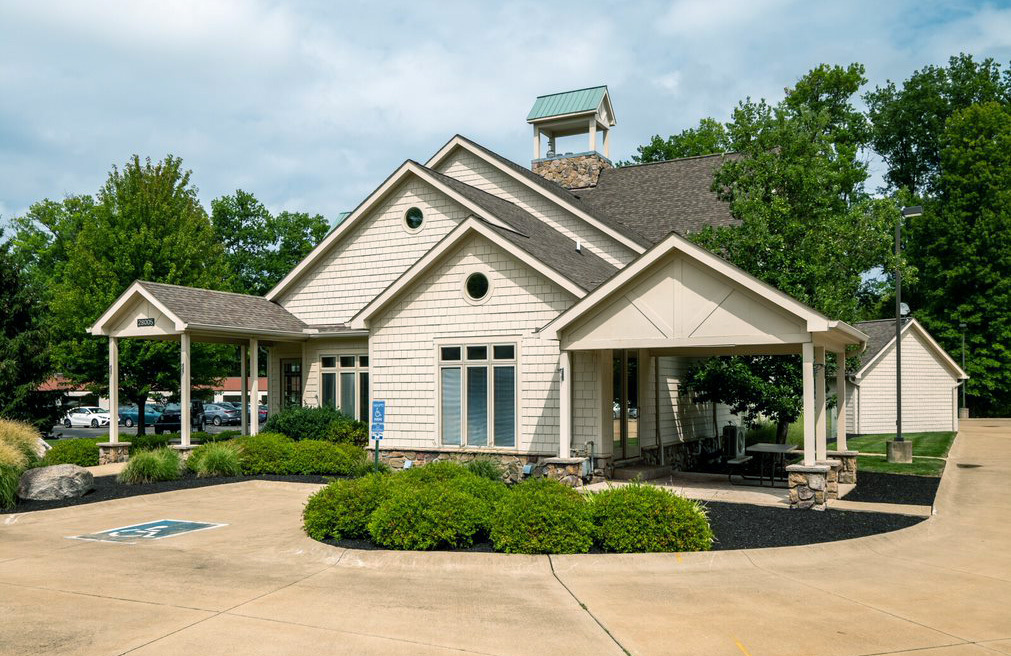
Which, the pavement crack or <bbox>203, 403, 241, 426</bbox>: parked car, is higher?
the pavement crack

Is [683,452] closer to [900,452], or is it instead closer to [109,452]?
[900,452]

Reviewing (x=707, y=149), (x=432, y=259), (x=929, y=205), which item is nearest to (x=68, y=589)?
(x=432, y=259)

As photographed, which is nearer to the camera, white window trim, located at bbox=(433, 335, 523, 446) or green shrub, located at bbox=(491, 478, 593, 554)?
green shrub, located at bbox=(491, 478, 593, 554)

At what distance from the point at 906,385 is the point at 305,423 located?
88.9 feet

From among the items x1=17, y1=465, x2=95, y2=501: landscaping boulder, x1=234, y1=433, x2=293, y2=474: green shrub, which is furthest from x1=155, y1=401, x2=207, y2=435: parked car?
x1=17, y1=465, x2=95, y2=501: landscaping boulder

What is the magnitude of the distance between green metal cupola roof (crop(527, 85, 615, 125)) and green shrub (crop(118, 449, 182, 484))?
689 inches

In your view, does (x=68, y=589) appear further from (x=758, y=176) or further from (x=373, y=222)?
(x=758, y=176)

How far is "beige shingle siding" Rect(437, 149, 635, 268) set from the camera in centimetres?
2141

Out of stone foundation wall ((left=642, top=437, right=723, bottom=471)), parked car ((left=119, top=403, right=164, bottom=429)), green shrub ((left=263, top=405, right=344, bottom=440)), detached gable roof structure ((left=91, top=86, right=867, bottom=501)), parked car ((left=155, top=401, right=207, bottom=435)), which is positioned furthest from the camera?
parked car ((left=119, top=403, right=164, bottom=429))

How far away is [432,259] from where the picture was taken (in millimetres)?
18312

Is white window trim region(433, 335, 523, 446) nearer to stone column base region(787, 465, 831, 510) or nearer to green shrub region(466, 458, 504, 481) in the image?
green shrub region(466, 458, 504, 481)

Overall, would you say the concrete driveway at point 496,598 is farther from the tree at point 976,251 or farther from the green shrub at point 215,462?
the tree at point 976,251

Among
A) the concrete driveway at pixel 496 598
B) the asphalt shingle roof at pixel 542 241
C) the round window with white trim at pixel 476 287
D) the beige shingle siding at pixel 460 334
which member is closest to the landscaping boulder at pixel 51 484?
the concrete driveway at pixel 496 598

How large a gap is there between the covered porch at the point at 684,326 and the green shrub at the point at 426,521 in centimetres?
513
